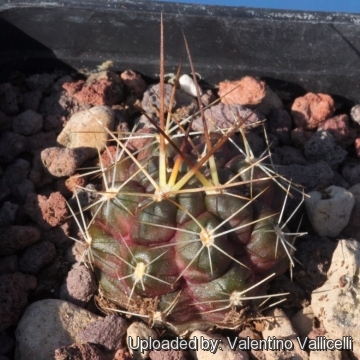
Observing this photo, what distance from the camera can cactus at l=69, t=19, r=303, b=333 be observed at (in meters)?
1.28

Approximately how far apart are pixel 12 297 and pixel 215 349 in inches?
20.2

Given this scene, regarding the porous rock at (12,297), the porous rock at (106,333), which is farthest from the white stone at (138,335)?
the porous rock at (12,297)

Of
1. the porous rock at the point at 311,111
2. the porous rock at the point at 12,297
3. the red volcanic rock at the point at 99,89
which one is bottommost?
the porous rock at the point at 12,297

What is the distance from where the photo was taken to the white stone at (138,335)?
1474mm

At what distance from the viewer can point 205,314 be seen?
4.67 ft

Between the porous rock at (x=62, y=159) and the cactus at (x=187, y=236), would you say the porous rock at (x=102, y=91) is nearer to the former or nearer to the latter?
the porous rock at (x=62, y=159)

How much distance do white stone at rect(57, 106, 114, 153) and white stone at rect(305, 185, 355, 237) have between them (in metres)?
0.64

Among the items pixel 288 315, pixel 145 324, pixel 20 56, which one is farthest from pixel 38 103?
pixel 288 315

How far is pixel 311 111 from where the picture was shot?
2.06m

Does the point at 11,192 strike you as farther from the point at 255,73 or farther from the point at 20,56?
the point at 255,73

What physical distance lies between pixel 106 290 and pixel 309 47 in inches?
43.5

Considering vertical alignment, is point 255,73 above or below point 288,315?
above

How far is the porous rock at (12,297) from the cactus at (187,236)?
186 millimetres

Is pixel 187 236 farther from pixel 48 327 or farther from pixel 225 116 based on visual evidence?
pixel 225 116
